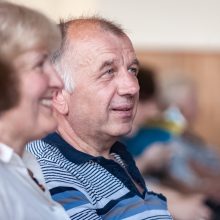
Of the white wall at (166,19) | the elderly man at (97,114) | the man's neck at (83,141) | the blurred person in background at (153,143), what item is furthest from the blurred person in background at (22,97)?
the white wall at (166,19)

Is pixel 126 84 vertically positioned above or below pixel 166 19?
above

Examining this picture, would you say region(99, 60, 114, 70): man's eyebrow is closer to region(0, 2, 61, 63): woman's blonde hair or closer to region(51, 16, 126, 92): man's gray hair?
region(51, 16, 126, 92): man's gray hair

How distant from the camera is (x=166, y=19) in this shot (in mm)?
6949

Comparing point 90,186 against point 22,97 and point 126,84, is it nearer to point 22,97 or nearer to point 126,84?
point 126,84

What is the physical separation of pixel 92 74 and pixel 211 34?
459 cm

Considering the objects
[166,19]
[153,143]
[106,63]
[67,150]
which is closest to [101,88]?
[106,63]

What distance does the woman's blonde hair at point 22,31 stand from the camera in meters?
1.80

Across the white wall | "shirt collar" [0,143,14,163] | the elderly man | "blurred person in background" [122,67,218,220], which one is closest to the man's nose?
the elderly man

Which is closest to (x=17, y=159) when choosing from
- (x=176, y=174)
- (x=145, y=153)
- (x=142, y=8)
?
(x=145, y=153)

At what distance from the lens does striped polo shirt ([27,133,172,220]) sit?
229cm

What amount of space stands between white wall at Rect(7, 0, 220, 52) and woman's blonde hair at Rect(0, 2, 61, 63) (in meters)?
4.98

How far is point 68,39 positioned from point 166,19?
178 inches

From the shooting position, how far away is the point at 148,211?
2.44 m

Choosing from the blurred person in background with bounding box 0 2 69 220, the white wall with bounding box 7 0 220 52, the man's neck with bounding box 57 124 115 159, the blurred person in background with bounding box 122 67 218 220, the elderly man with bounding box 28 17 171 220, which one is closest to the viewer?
the blurred person in background with bounding box 0 2 69 220
